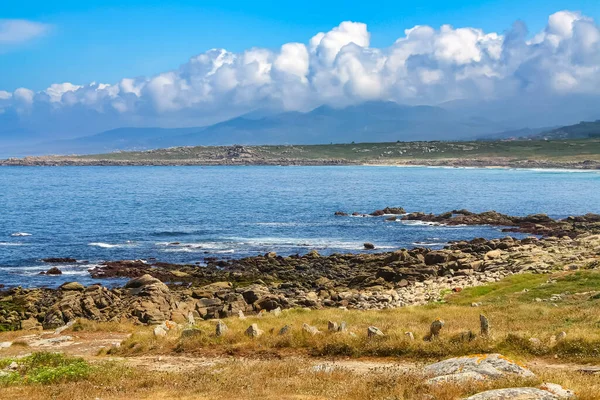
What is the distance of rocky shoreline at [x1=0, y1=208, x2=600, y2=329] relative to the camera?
33.0 m

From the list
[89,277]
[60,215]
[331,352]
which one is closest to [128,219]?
[60,215]

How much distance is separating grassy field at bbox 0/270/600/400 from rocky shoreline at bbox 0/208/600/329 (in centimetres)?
652

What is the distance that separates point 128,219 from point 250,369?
68533mm

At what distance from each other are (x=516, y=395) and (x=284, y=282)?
32777mm

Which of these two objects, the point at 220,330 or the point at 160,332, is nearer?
the point at 220,330

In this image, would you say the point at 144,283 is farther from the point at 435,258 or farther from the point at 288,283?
the point at 435,258

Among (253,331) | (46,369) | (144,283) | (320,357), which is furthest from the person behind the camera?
(144,283)

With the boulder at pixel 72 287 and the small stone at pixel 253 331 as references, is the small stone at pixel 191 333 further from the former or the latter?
the boulder at pixel 72 287

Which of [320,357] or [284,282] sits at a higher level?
[320,357]

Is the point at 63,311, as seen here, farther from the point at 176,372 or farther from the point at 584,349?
the point at 584,349

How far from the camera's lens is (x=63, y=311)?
3175cm

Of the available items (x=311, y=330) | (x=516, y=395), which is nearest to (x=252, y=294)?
(x=311, y=330)

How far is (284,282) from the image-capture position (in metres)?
44.3

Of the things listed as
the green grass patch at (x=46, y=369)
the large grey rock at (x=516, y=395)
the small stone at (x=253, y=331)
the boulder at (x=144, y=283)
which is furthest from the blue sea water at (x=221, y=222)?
the large grey rock at (x=516, y=395)
